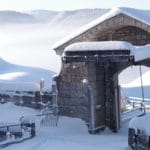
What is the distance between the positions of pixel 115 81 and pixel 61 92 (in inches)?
111

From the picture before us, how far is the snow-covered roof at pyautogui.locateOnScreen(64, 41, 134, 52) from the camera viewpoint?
69.4ft

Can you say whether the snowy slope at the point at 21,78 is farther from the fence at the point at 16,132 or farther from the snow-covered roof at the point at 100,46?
the fence at the point at 16,132

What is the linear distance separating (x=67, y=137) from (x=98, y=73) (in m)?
3.86

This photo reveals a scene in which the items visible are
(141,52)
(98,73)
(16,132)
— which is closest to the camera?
(16,132)

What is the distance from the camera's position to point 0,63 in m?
46.8

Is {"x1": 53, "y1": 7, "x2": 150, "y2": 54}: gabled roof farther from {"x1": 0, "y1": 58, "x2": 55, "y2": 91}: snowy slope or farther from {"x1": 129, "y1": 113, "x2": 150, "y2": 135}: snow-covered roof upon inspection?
{"x1": 129, "y1": 113, "x2": 150, "y2": 135}: snow-covered roof

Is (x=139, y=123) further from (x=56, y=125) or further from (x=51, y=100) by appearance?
(x=51, y=100)

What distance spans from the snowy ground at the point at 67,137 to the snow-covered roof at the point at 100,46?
360cm

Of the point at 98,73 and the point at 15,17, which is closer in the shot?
the point at 98,73

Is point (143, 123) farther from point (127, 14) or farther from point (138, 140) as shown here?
point (127, 14)

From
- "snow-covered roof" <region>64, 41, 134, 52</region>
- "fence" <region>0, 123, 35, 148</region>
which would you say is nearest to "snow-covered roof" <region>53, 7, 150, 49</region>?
"snow-covered roof" <region>64, 41, 134, 52</region>

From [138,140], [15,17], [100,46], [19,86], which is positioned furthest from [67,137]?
[15,17]

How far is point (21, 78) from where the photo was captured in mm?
35844

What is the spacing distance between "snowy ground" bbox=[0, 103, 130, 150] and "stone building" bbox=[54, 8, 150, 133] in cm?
52
